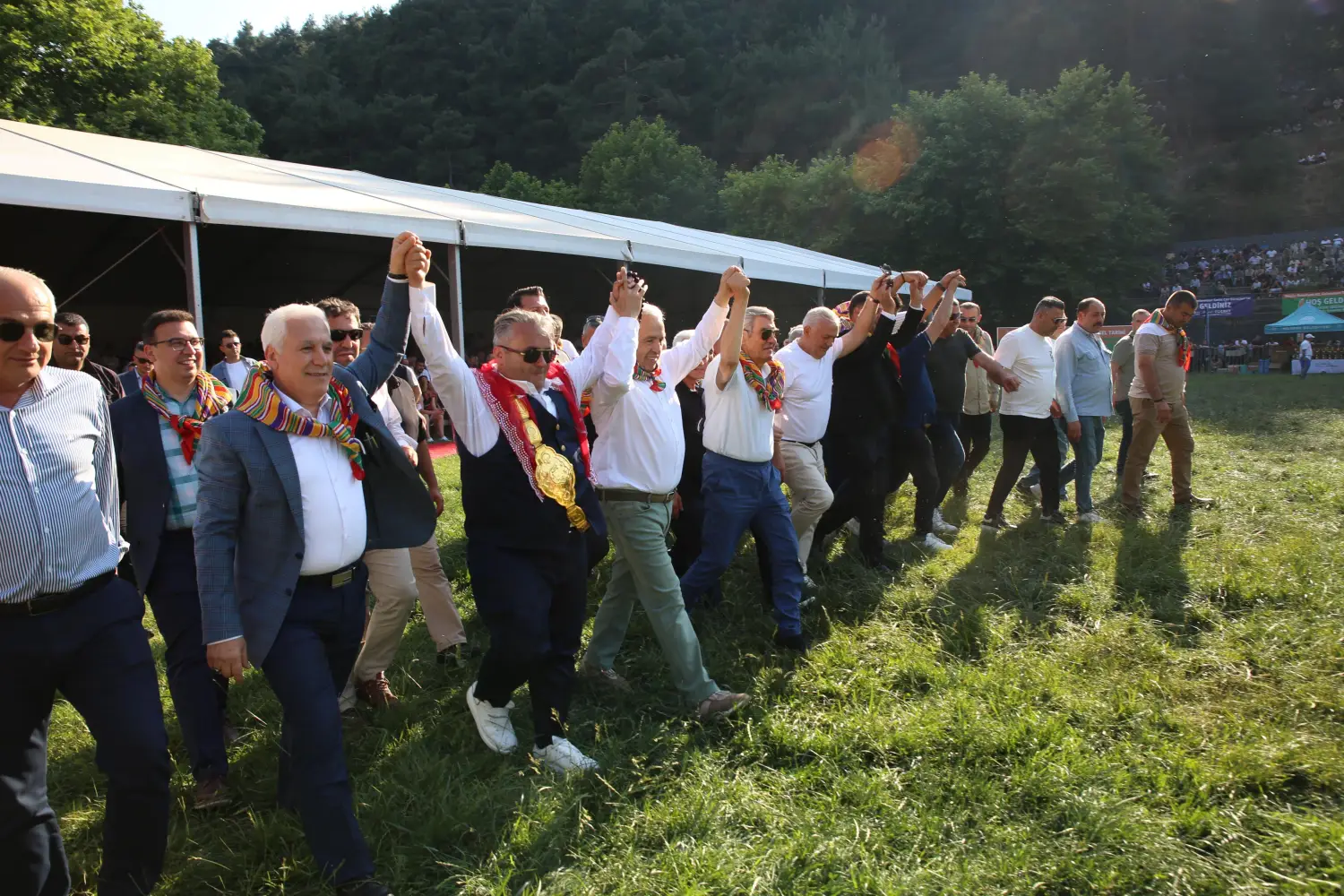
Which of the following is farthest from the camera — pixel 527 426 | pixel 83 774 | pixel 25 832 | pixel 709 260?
pixel 709 260

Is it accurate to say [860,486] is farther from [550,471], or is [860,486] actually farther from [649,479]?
[550,471]

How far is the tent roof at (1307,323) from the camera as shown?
3017 centimetres

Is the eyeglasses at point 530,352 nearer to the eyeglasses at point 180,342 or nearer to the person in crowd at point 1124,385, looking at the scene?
the eyeglasses at point 180,342

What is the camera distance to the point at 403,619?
3973 mm

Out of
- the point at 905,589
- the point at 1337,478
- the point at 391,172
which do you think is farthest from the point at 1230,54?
the point at 905,589

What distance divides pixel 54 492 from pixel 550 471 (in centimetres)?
147

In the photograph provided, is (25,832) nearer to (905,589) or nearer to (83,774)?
(83,774)

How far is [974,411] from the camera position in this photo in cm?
776

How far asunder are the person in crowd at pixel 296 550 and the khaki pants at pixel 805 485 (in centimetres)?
297

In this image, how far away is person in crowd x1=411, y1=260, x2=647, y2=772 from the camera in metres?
3.23

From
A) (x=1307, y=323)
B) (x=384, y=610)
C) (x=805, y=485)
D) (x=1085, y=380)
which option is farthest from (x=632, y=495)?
(x=1307, y=323)

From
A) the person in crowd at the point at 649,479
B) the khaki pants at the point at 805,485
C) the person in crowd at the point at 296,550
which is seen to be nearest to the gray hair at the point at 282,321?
the person in crowd at the point at 296,550

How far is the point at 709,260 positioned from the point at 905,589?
781 cm

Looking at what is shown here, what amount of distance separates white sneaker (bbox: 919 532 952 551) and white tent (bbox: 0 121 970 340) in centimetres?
555
